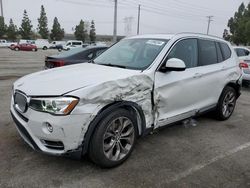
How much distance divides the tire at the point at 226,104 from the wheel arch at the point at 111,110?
227 cm

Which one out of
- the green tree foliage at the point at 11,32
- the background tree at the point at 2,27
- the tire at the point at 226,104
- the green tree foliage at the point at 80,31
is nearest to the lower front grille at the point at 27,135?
the tire at the point at 226,104

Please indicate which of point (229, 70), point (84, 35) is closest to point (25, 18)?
point (84, 35)

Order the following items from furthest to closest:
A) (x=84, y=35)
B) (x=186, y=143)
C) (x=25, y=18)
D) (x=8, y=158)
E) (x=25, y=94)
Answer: (x=84, y=35)
(x=25, y=18)
(x=186, y=143)
(x=8, y=158)
(x=25, y=94)

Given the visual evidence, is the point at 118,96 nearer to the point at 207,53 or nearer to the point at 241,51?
the point at 207,53

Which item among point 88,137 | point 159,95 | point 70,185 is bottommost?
point 70,185

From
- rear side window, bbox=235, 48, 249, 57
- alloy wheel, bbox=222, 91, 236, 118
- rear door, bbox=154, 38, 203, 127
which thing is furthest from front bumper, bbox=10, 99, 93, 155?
rear side window, bbox=235, 48, 249, 57

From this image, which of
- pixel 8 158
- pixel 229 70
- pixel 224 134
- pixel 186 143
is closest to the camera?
pixel 8 158

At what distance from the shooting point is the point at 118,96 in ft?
9.77

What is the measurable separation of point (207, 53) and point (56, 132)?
312 centimetres

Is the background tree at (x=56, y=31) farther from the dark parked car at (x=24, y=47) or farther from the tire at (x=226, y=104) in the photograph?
the tire at (x=226, y=104)

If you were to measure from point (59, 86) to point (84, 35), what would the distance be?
74740mm

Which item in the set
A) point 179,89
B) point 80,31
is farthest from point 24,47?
point 179,89

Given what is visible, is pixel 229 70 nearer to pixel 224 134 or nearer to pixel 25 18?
pixel 224 134

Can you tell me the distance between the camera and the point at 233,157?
141 inches
